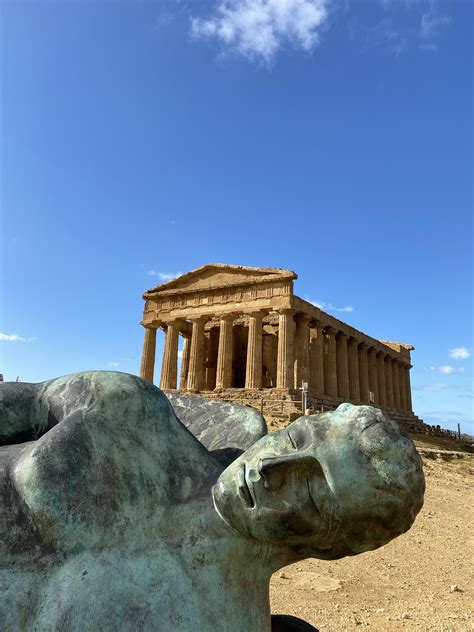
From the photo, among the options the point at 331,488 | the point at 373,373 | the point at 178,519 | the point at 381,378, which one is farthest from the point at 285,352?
the point at 331,488

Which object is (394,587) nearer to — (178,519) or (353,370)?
(178,519)

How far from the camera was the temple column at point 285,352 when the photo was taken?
3146 centimetres

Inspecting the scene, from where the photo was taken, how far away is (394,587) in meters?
6.71

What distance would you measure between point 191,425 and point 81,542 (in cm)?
87

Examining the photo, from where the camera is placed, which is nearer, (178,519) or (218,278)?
(178,519)

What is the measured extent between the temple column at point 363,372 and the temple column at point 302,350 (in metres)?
10.1

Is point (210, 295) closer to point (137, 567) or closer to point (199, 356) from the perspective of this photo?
point (199, 356)

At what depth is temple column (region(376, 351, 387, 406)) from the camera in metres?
46.9

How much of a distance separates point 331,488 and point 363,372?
44338mm

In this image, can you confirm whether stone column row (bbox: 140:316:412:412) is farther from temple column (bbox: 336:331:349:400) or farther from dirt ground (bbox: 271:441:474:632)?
dirt ground (bbox: 271:441:474:632)

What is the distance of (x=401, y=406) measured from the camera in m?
51.4

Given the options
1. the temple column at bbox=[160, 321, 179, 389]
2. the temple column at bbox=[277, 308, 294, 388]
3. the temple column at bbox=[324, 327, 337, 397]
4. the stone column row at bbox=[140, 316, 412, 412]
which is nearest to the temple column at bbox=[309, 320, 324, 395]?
the stone column row at bbox=[140, 316, 412, 412]

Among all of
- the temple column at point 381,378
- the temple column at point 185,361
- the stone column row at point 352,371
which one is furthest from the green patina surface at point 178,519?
→ the temple column at point 381,378

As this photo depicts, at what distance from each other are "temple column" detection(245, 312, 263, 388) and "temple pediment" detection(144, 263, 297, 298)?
109 inches
